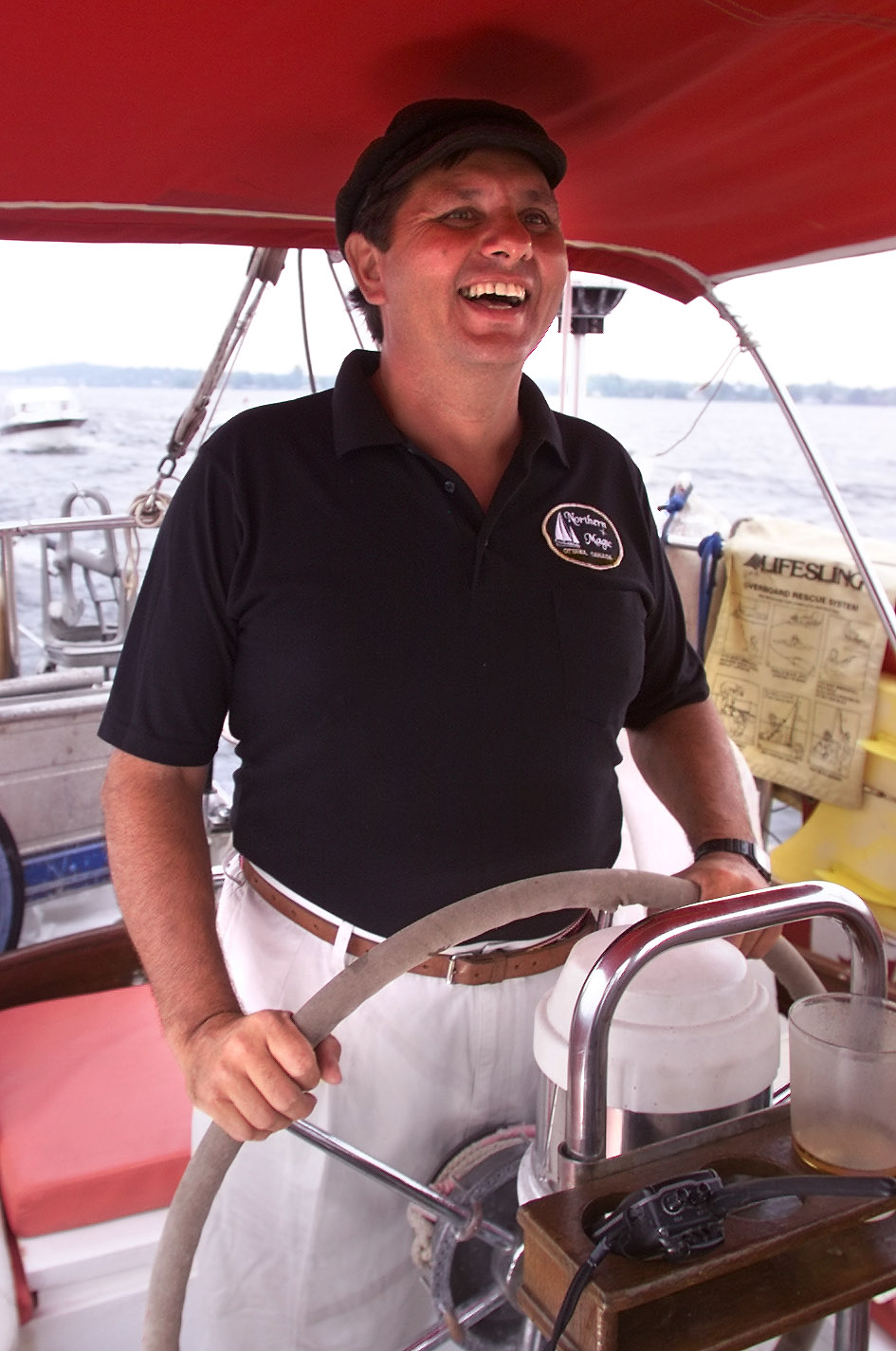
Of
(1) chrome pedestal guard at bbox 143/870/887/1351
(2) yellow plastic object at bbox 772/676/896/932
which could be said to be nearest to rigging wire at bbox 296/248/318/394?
(1) chrome pedestal guard at bbox 143/870/887/1351

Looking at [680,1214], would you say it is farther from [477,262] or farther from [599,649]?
[477,262]

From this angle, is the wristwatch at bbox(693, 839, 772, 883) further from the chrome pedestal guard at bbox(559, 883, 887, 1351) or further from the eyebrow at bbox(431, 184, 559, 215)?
the eyebrow at bbox(431, 184, 559, 215)

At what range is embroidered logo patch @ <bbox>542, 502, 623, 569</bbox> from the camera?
1.33 m

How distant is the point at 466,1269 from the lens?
46.2 inches

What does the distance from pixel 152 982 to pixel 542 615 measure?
1.94 ft

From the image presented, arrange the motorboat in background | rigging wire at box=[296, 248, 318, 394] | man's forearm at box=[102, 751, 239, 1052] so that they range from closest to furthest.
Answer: man's forearm at box=[102, 751, 239, 1052]
rigging wire at box=[296, 248, 318, 394]
the motorboat in background

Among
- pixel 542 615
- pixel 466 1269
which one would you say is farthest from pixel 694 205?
pixel 466 1269

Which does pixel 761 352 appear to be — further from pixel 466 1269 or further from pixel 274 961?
pixel 466 1269

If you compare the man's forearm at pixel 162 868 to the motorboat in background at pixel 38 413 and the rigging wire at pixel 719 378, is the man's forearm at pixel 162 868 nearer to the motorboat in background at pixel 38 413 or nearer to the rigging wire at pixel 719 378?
the rigging wire at pixel 719 378

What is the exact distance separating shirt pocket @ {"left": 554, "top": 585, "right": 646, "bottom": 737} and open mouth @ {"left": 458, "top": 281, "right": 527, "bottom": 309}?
0.34 m

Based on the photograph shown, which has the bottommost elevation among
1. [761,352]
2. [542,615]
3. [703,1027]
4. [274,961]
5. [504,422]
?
[274,961]

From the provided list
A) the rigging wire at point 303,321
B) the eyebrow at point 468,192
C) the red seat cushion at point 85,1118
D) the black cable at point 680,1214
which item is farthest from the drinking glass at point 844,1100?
the rigging wire at point 303,321

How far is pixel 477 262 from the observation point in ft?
4.04

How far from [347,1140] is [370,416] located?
34.5 inches
